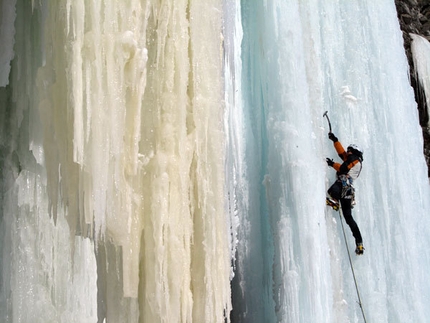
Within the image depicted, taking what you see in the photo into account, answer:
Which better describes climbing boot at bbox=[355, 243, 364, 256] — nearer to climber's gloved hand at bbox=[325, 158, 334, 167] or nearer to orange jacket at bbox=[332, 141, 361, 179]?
orange jacket at bbox=[332, 141, 361, 179]

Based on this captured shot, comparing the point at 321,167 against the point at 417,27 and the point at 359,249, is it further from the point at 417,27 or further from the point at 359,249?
the point at 417,27

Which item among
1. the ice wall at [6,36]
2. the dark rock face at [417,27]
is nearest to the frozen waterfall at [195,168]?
the ice wall at [6,36]

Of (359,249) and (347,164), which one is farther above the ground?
(347,164)

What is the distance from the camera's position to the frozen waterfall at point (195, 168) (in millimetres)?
2859

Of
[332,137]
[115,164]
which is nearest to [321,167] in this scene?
[332,137]

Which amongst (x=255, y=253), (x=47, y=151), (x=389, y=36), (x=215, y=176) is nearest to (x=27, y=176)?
(x=47, y=151)

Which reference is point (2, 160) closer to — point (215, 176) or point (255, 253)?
point (215, 176)

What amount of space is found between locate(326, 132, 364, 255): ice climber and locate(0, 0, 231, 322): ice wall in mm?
1451

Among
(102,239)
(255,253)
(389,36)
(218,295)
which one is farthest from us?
(389,36)

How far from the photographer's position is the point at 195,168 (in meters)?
3.24

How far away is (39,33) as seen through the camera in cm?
322

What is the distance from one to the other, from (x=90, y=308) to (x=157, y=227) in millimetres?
898

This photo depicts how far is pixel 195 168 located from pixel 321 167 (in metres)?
1.50

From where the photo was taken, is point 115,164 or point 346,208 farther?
point 346,208
